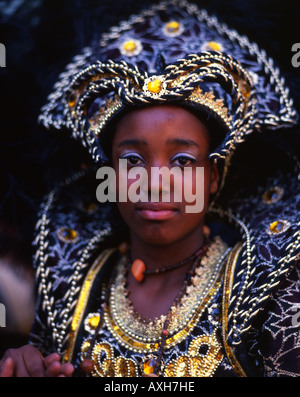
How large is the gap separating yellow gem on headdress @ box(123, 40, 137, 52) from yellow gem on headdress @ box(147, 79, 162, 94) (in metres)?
0.40

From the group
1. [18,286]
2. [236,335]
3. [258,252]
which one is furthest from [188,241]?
[18,286]

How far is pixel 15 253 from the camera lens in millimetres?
2311

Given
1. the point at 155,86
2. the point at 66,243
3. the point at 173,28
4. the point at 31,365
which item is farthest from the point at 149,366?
the point at 173,28

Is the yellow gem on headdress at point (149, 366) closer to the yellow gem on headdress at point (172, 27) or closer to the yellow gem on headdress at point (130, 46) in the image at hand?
the yellow gem on headdress at point (130, 46)

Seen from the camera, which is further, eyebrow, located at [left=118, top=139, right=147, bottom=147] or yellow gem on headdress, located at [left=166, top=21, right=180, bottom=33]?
yellow gem on headdress, located at [left=166, top=21, right=180, bottom=33]

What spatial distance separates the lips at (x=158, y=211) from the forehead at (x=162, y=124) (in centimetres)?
22

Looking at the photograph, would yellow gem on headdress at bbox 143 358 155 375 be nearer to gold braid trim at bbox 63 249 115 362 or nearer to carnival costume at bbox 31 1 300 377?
carnival costume at bbox 31 1 300 377

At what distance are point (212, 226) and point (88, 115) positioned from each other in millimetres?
857

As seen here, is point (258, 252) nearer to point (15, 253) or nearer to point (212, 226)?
point (212, 226)

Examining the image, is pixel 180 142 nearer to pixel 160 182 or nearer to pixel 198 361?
pixel 160 182

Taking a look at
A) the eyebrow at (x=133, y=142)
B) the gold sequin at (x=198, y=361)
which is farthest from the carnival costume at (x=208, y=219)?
the eyebrow at (x=133, y=142)

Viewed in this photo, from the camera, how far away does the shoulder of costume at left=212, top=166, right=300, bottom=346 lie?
1.71m

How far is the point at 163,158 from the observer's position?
1802 mm

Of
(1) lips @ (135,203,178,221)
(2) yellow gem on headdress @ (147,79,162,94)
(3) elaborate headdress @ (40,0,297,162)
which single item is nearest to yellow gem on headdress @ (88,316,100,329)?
(1) lips @ (135,203,178,221)
